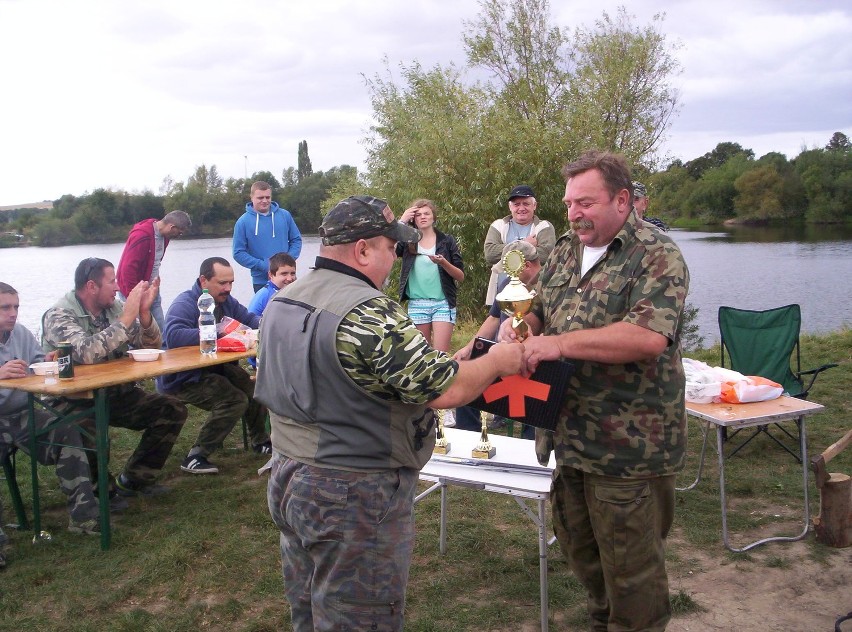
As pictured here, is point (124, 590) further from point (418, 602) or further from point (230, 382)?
point (230, 382)

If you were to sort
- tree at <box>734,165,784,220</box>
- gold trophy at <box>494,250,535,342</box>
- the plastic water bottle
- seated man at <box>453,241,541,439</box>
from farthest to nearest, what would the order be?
tree at <box>734,165,784,220</box>, the plastic water bottle, seated man at <box>453,241,541,439</box>, gold trophy at <box>494,250,535,342</box>

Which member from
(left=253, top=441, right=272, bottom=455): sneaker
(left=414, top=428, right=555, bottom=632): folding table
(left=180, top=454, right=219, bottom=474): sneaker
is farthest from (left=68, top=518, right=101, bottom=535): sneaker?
(left=414, top=428, right=555, bottom=632): folding table

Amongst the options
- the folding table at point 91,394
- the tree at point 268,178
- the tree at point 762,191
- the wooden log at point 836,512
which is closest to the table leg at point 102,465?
the folding table at point 91,394

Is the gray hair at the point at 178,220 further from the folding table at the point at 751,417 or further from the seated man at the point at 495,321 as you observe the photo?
the folding table at the point at 751,417

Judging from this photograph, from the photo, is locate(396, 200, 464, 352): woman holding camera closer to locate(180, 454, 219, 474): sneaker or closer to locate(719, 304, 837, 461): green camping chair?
locate(180, 454, 219, 474): sneaker

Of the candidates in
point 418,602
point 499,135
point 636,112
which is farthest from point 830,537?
point 636,112

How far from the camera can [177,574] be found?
13.4 feet

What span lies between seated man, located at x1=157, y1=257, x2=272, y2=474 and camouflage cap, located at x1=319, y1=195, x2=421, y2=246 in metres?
3.93

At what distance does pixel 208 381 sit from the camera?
19.3ft

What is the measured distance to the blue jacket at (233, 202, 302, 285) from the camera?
26.2 feet

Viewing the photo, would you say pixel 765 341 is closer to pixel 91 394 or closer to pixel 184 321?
pixel 184 321

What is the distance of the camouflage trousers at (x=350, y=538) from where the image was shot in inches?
84.9

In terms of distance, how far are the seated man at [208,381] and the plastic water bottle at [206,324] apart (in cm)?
10

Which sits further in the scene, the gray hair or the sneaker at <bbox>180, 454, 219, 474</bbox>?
the gray hair
